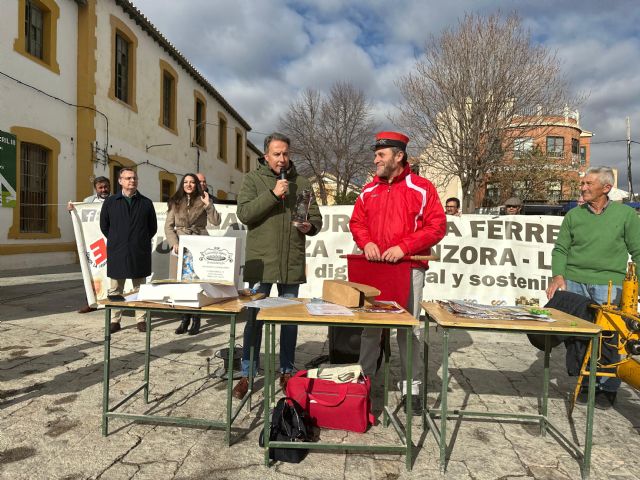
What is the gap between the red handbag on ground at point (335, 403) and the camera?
9.30 feet

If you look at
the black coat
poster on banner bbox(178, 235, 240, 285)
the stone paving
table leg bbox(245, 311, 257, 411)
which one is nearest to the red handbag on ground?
the stone paving

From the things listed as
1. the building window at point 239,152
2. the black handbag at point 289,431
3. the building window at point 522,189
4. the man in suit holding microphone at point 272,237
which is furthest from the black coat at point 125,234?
the building window at point 239,152

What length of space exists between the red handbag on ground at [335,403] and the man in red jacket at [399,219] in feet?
1.62

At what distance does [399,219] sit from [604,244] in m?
1.67

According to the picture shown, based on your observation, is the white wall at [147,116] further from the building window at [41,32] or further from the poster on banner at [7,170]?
the poster on banner at [7,170]

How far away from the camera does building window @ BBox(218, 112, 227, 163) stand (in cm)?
2462

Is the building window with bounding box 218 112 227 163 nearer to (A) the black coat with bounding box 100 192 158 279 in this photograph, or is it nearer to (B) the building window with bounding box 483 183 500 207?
(B) the building window with bounding box 483 183 500 207

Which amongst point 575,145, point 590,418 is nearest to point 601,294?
point 590,418

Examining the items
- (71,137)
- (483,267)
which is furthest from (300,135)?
(483,267)

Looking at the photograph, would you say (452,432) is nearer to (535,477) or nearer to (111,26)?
(535,477)

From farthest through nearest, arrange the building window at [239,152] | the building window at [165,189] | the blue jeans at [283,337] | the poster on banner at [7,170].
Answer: the building window at [239,152] → the building window at [165,189] → the poster on banner at [7,170] → the blue jeans at [283,337]

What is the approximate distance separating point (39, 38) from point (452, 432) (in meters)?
13.1

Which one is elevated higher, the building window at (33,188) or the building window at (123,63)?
the building window at (123,63)

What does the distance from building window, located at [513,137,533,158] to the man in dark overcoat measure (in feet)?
50.1
